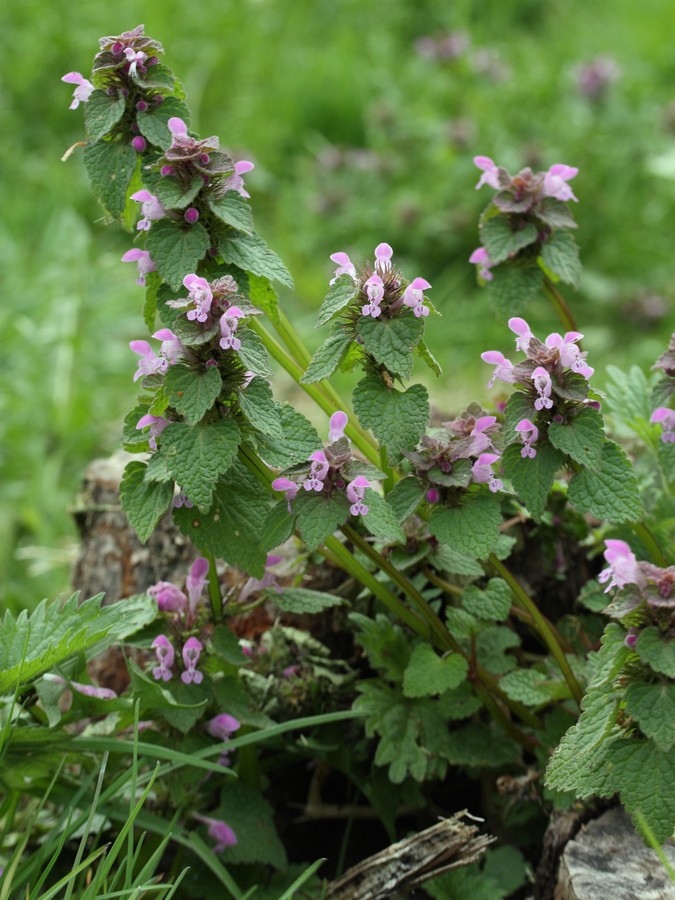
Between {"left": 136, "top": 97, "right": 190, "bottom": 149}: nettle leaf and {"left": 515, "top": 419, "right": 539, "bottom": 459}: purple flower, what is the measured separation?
1.96 ft

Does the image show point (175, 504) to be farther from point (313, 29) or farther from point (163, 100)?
point (313, 29)

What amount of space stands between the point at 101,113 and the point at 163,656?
77 cm

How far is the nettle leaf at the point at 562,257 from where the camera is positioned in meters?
1.72

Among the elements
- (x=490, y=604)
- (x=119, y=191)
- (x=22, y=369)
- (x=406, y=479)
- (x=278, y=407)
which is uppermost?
(x=119, y=191)

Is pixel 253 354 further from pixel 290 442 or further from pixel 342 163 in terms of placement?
pixel 342 163

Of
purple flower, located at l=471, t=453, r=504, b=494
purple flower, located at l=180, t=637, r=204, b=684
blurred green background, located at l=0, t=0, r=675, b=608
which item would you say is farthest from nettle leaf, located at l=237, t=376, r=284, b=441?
blurred green background, located at l=0, t=0, r=675, b=608

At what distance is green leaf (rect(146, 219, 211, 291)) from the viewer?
1.45 m

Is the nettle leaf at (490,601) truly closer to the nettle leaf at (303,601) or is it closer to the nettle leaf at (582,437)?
the nettle leaf at (303,601)

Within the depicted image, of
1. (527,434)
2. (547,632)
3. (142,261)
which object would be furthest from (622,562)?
(142,261)

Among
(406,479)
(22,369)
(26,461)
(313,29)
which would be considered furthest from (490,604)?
(313,29)

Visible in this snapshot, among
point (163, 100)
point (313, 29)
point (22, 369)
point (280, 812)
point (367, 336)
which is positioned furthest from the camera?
point (313, 29)

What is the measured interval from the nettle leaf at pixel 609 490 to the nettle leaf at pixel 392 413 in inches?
8.6

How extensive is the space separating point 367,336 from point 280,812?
99 cm

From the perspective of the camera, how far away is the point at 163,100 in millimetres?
1518
